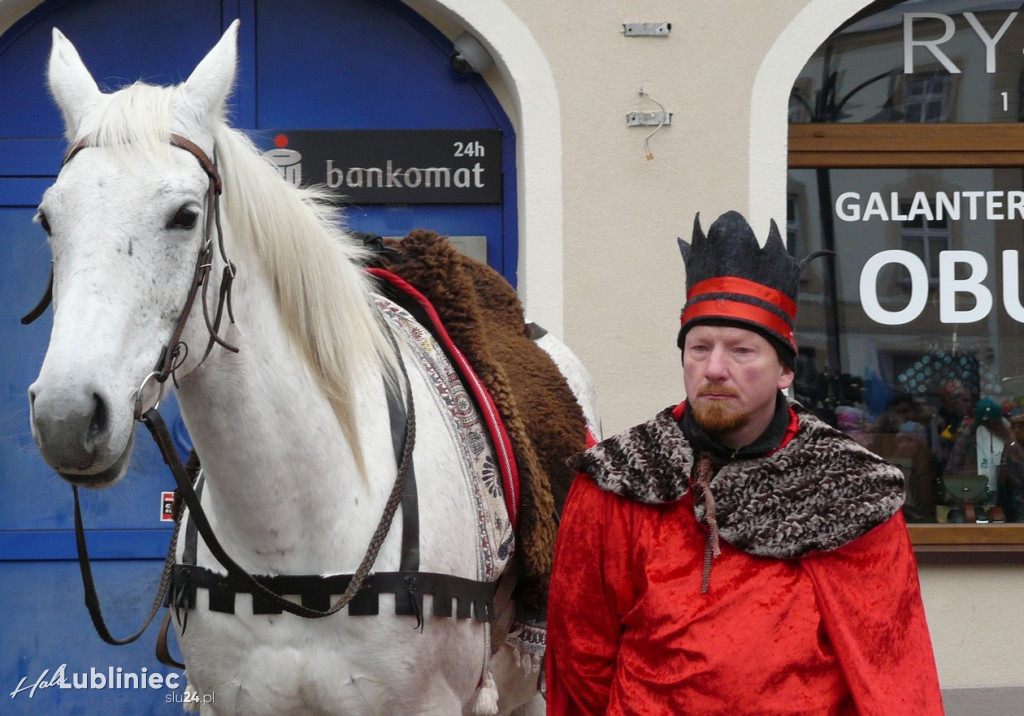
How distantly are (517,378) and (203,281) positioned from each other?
1272 millimetres

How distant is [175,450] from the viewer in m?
2.23

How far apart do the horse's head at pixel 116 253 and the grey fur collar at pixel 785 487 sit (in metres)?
0.87

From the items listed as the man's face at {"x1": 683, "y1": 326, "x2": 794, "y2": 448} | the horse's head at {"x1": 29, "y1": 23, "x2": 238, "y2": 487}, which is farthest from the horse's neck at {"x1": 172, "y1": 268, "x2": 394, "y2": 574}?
the man's face at {"x1": 683, "y1": 326, "x2": 794, "y2": 448}

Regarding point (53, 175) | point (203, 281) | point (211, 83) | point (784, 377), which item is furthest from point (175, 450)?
point (53, 175)

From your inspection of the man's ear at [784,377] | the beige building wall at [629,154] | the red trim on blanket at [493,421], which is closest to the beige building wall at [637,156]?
the beige building wall at [629,154]

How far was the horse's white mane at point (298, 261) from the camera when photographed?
225 centimetres

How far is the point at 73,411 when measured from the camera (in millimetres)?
1787

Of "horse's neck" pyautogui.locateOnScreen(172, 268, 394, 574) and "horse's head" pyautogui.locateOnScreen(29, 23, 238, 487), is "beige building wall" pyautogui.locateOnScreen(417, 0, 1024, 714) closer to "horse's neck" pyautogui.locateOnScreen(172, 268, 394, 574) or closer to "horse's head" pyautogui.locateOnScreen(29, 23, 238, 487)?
"horse's neck" pyautogui.locateOnScreen(172, 268, 394, 574)

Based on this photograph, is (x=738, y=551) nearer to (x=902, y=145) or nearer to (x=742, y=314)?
(x=742, y=314)

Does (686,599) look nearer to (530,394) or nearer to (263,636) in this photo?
(263,636)

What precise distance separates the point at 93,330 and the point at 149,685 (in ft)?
11.7

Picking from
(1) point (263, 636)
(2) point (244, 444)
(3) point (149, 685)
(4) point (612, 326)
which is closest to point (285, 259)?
(2) point (244, 444)

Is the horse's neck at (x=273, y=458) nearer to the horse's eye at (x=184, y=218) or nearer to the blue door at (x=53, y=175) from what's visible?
the horse's eye at (x=184, y=218)

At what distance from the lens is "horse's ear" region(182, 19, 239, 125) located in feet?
7.17
